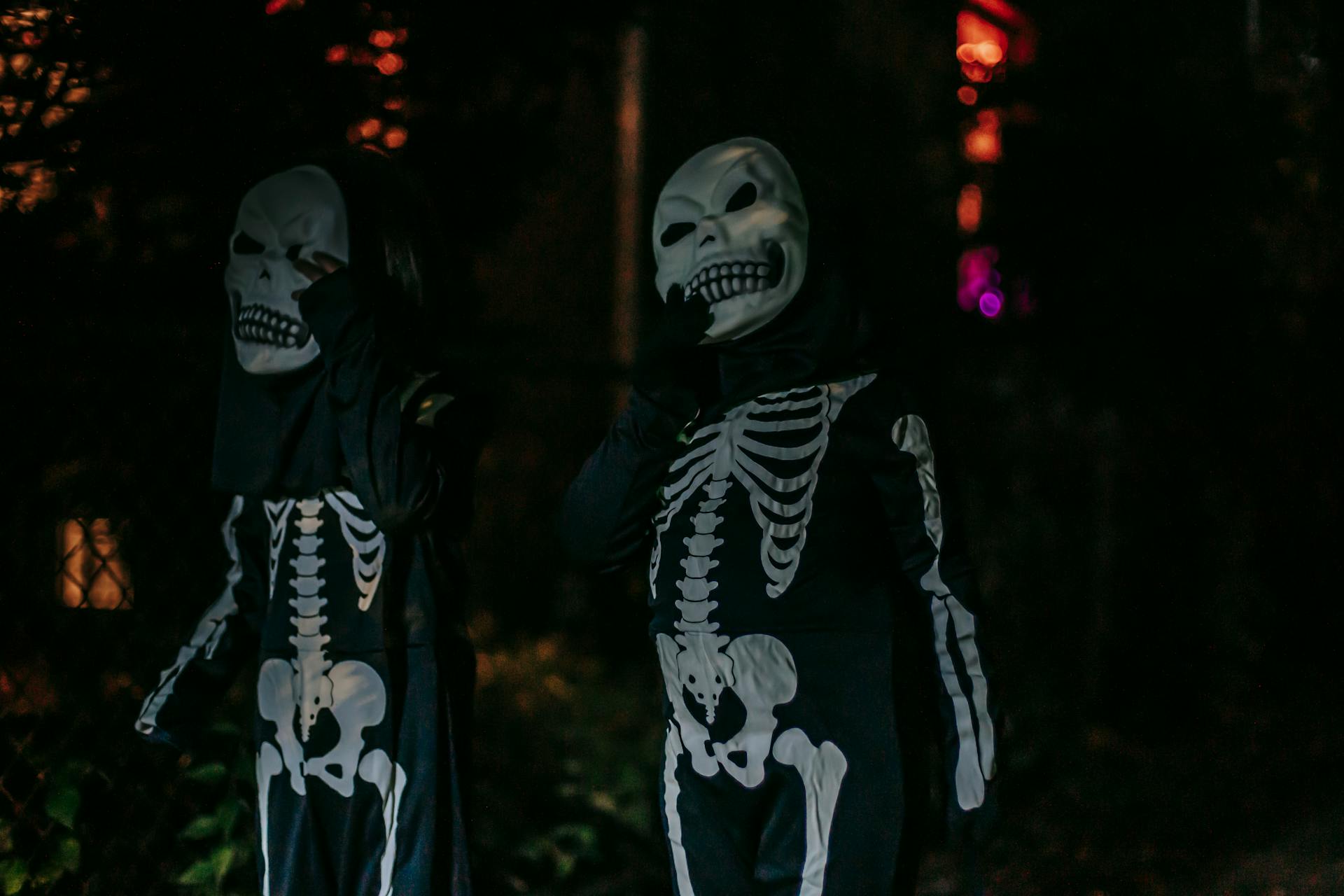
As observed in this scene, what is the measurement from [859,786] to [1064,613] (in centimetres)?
465

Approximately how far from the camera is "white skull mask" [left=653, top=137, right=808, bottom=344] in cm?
257

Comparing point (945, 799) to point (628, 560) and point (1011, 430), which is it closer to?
point (628, 560)

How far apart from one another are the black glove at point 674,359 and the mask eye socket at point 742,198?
0.19 metres

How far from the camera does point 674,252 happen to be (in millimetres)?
2709

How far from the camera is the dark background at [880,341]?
347cm

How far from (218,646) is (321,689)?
379mm

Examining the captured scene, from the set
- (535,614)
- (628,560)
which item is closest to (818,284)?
(628,560)

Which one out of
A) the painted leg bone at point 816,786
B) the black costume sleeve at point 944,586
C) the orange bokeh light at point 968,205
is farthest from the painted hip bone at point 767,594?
the orange bokeh light at point 968,205

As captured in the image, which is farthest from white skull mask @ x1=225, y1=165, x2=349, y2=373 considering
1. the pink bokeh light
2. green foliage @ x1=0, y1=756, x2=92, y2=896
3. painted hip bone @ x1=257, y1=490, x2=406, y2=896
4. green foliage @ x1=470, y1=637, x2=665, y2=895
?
the pink bokeh light

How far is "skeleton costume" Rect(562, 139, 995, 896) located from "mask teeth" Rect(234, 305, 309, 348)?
2.17 ft

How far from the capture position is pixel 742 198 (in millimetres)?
2648

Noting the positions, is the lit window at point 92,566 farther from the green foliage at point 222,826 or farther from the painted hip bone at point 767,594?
the painted hip bone at point 767,594

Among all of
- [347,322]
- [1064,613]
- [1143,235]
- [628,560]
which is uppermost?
[1143,235]

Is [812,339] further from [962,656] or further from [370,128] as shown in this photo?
[370,128]
